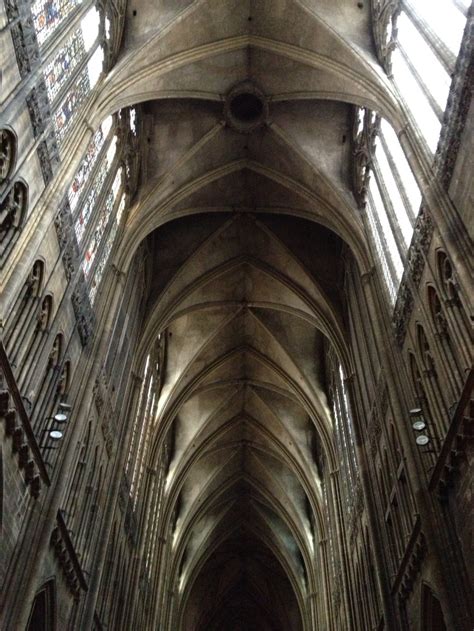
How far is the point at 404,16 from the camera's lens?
17.1m

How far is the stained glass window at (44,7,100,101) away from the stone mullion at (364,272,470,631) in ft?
34.2

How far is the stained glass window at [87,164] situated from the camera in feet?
51.0

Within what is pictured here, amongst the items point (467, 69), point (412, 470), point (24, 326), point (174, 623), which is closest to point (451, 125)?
point (467, 69)

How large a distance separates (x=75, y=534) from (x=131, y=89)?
12.0 metres

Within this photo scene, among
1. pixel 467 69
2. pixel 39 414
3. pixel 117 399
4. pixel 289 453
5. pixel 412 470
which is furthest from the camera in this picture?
pixel 289 453

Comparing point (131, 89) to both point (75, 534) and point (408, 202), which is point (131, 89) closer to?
point (408, 202)

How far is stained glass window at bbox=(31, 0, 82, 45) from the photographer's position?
41.9 feet

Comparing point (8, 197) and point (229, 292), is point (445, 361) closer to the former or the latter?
point (8, 197)

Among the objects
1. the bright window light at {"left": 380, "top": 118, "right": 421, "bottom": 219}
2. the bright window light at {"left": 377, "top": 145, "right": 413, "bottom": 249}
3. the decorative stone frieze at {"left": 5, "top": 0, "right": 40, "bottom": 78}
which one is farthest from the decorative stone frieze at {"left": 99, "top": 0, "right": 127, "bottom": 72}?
the bright window light at {"left": 377, "top": 145, "right": 413, "bottom": 249}

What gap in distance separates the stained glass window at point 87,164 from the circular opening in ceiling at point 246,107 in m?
4.98

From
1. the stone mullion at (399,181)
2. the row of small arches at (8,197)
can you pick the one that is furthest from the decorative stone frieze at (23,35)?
the stone mullion at (399,181)

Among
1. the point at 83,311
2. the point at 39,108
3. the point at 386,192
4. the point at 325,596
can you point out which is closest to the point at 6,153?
the point at 39,108

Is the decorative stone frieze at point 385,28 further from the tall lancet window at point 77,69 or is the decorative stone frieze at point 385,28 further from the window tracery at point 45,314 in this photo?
the window tracery at point 45,314

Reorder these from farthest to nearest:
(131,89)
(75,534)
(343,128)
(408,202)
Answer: (343,128), (131,89), (408,202), (75,534)
